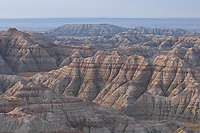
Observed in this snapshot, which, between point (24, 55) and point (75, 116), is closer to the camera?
point (75, 116)

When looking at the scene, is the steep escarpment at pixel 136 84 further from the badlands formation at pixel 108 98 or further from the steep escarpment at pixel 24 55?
the steep escarpment at pixel 24 55

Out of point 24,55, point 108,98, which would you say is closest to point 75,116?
point 108,98

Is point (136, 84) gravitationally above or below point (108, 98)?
above

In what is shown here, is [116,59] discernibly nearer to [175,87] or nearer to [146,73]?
[146,73]

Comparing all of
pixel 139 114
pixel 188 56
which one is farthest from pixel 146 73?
pixel 188 56

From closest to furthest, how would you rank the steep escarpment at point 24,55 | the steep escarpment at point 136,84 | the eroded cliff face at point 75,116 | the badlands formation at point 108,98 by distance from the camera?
the eroded cliff face at point 75,116, the badlands formation at point 108,98, the steep escarpment at point 136,84, the steep escarpment at point 24,55

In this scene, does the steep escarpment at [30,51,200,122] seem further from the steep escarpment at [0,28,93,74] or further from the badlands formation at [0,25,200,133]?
the steep escarpment at [0,28,93,74]

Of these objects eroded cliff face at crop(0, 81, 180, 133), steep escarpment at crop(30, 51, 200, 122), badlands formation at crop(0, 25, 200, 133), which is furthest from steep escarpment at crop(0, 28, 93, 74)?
eroded cliff face at crop(0, 81, 180, 133)

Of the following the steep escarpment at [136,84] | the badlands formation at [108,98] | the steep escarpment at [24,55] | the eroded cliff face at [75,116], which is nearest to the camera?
the eroded cliff face at [75,116]

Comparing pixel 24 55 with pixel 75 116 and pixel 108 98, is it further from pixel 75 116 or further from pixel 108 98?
pixel 75 116

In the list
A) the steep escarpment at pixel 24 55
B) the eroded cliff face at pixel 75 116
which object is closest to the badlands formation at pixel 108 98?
the eroded cliff face at pixel 75 116

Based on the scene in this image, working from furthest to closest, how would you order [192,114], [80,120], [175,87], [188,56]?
[188,56], [175,87], [192,114], [80,120]
